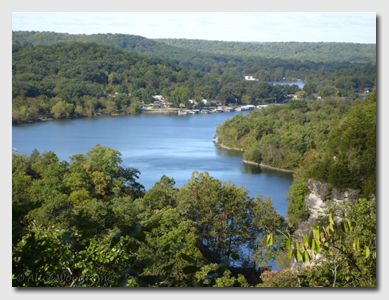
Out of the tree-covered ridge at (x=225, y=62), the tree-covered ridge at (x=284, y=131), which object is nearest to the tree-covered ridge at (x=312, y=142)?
the tree-covered ridge at (x=284, y=131)

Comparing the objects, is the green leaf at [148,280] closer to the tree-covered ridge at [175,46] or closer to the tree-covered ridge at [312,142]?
the tree-covered ridge at [312,142]

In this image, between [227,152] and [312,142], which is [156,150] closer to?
[227,152]

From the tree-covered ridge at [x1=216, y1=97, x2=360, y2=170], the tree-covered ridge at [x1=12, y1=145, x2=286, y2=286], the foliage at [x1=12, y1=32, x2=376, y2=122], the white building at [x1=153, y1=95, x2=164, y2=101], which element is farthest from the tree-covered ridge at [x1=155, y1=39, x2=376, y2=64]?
the white building at [x1=153, y1=95, x2=164, y2=101]

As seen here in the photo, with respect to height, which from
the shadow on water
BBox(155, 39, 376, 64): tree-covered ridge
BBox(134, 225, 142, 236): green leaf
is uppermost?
BBox(155, 39, 376, 64): tree-covered ridge

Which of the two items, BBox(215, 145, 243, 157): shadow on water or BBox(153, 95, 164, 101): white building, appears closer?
BBox(215, 145, 243, 157): shadow on water

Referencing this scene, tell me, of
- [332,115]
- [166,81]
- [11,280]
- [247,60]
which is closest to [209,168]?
[332,115]

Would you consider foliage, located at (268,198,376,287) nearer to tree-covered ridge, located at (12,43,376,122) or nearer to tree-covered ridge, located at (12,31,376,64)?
tree-covered ridge, located at (12,43,376,122)

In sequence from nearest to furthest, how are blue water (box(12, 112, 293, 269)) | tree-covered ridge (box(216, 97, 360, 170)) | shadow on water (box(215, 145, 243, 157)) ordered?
1. blue water (box(12, 112, 293, 269))
2. tree-covered ridge (box(216, 97, 360, 170))
3. shadow on water (box(215, 145, 243, 157))

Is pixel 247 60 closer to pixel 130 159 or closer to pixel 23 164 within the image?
pixel 130 159

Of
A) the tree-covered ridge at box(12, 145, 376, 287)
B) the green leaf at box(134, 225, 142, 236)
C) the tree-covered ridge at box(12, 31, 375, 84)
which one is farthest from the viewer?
the tree-covered ridge at box(12, 31, 375, 84)
